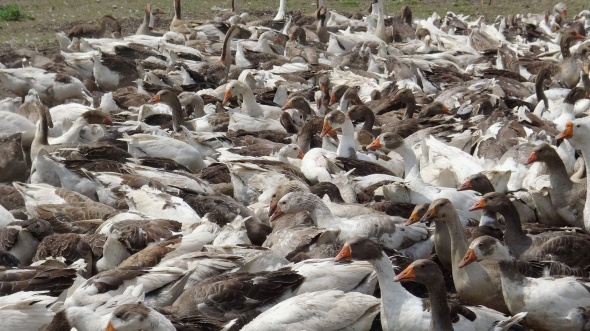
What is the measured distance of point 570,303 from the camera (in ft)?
21.1

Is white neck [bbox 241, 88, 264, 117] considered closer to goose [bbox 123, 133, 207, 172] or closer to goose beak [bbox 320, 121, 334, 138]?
goose [bbox 123, 133, 207, 172]

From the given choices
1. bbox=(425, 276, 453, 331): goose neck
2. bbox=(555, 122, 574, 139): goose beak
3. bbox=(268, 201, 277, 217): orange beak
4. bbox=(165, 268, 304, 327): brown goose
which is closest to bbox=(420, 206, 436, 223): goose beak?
bbox=(165, 268, 304, 327): brown goose

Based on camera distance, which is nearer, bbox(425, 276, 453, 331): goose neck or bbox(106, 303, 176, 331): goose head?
bbox(106, 303, 176, 331): goose head

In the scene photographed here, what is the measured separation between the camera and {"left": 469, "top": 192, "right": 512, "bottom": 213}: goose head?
7633 millimetres

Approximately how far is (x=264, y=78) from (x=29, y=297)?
29.0 ft

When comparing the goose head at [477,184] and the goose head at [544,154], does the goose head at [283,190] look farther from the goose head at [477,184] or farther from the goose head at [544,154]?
the goose head at [544,154]

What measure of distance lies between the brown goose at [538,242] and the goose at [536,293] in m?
0.83

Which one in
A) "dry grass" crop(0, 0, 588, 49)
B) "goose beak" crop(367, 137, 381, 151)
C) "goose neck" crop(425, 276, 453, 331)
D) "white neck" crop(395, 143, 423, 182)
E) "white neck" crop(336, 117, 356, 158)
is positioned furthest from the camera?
"dry grass" crop(0, 0, 588, 49)

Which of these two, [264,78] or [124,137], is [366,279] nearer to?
[124,137]

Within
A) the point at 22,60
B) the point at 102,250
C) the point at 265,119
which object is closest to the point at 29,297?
the point at 102,250

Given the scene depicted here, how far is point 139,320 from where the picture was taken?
5566 millimetres

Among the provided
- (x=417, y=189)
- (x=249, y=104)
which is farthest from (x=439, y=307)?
(x=249, y=104)

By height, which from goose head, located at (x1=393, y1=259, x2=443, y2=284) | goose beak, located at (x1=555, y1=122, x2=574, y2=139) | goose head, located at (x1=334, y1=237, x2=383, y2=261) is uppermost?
goose beak, located at (x1=555, y1=122, x2=574, y2=139)

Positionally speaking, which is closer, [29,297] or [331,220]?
[29,297]
